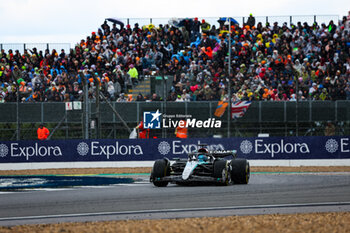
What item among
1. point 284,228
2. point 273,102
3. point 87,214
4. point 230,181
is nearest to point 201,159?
point 230,181

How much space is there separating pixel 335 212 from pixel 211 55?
18.5m

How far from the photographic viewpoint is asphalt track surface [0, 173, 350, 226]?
914cm

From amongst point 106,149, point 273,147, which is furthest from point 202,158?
point 106,149

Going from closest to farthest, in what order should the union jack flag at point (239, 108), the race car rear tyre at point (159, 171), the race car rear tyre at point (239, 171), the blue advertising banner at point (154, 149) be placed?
the race car rear tyre at point (159, 171) → the race car rear tyre at point (239, 171) → the union jack flag at point (239, 108) → the blue advertising banner at point (154, 149)

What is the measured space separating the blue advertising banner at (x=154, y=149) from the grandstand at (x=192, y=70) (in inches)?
15.2

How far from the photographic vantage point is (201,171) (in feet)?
46.7

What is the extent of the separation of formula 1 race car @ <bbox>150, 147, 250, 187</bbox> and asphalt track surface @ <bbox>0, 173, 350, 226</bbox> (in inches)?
9.4

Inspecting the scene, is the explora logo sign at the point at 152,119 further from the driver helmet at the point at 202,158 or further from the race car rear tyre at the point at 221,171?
the race car rear tyre at the point at 221,171

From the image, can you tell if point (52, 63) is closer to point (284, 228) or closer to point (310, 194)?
point (310, 194)

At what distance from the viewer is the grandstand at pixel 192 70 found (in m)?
22.0

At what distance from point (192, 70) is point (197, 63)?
3.64 meters


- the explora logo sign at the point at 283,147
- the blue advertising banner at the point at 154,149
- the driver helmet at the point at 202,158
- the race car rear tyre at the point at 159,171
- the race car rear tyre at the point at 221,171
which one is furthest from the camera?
the blue advertising banner at the point at 154,149

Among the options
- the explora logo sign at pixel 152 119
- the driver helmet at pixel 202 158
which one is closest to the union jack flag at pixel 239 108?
the explora logo sign at pixel 152 119

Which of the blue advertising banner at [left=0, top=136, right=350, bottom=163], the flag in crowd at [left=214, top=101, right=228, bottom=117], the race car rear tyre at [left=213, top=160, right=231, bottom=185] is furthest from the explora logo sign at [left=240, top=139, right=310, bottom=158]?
the race car rear tyre at [left=213, top=160, right=231, bottom=185]
